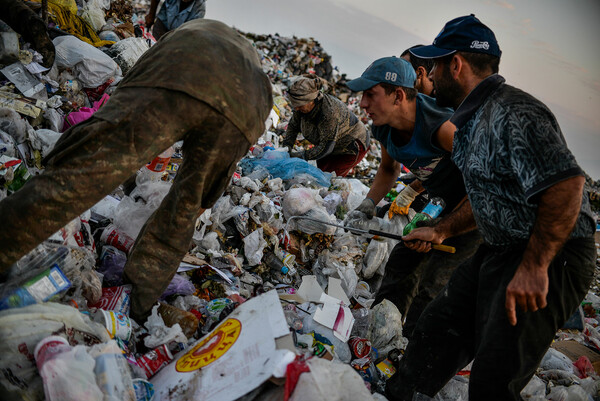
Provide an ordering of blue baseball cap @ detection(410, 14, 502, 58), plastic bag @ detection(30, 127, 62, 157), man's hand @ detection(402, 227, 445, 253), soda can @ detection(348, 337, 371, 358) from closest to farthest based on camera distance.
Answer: blue baseball cap @ detection(410, 14, 502, 58) → soda can @ detection(348, 337, 371, 358) → man's hand @ detection(402, 227, 445, 253) → plastic bag @ detection(30, 127, 62, 157)

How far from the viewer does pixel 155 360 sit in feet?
5.19

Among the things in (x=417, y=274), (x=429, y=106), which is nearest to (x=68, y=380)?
(x=417, y=274)

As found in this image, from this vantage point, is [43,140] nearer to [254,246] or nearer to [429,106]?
[254,246]

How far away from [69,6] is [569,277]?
528cm

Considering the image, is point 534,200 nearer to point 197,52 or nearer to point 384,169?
point 197,52

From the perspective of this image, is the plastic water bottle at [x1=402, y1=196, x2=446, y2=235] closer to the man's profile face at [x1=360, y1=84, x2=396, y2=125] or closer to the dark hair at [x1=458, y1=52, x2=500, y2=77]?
the man's profile face at [x1=360, y1=84, x2=396, y2=125]

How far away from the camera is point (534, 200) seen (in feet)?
4.56

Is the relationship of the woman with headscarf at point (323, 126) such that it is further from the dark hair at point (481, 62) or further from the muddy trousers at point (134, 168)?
the muddy trousers at point (134, 168)

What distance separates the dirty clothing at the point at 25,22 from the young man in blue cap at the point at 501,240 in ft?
10.4

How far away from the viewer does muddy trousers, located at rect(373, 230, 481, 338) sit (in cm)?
265

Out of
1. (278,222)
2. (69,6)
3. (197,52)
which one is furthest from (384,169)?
(69,6)

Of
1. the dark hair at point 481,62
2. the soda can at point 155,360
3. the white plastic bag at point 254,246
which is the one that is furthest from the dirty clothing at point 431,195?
the soda can at point 155,360

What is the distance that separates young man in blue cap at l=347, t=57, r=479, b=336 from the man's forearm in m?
1.12

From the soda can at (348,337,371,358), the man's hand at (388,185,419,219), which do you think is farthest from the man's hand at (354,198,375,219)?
the soda can at (348,337,371,358)
